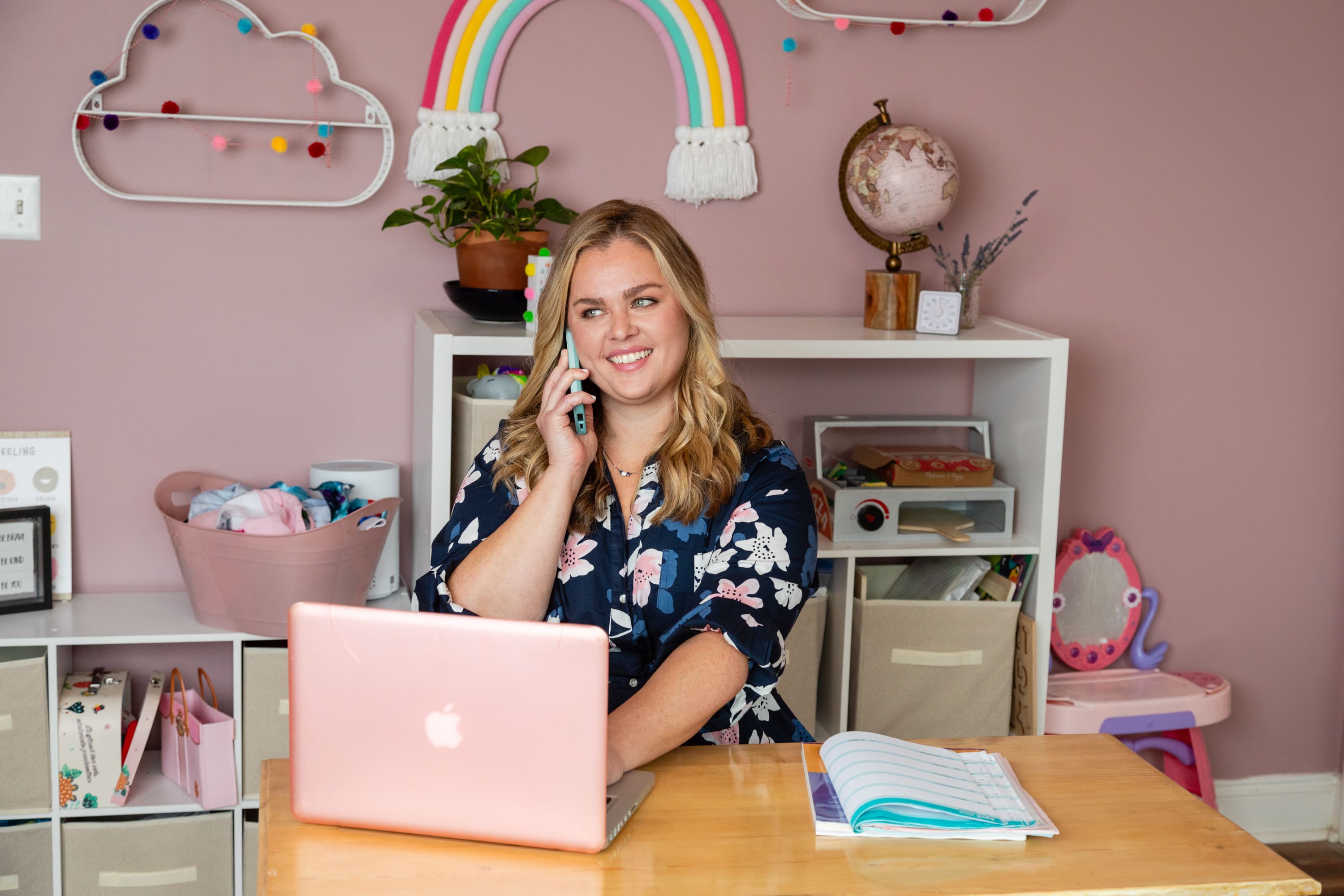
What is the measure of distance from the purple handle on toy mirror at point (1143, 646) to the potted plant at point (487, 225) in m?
1.63

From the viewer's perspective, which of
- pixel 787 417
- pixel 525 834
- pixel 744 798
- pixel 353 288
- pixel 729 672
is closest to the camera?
pixel 525 834

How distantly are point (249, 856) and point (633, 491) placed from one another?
1182 millimetres

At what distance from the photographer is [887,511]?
2.46m

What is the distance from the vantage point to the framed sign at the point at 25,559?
2.38 meters

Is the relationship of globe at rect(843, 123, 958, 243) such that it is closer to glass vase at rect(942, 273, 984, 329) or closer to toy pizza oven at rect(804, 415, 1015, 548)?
glass vase at rect(942, 273, 984, 329)

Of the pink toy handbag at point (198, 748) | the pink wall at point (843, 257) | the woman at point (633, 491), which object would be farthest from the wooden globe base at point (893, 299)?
the pink toy handbag at point (198, 748)

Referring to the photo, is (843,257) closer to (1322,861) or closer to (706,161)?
(706,161)

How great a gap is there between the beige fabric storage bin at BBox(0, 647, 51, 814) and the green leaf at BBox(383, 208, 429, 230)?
1004 millimetres

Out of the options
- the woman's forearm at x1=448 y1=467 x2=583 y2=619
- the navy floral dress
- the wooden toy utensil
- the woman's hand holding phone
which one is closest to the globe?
the wooden toy utensil

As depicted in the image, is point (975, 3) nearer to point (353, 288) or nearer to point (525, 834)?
point (353, 288)

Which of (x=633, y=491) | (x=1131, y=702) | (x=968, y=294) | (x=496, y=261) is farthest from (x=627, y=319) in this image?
(x=1131, y=702)

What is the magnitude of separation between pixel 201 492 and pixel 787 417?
1.22 metres

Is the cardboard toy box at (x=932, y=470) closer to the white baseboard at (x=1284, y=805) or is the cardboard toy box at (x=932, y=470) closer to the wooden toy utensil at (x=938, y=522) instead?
the wooden toy utensil at (x=938, y=522)

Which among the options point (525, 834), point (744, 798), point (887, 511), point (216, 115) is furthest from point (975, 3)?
point (525, 834)
